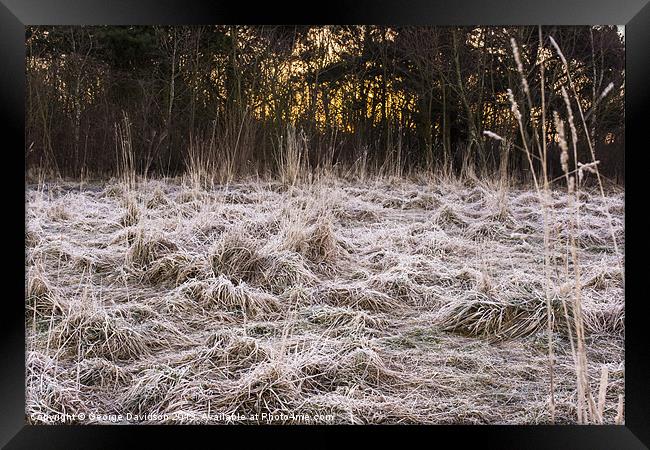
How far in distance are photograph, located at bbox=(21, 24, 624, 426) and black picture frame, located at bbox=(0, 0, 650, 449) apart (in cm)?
10

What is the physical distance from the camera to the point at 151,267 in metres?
2.32

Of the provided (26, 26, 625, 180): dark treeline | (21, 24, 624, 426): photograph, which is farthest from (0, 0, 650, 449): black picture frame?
(26, 26, 625, 180): dark treeline

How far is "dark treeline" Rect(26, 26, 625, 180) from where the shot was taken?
272 centimetres

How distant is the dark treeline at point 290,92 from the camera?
2.72m
